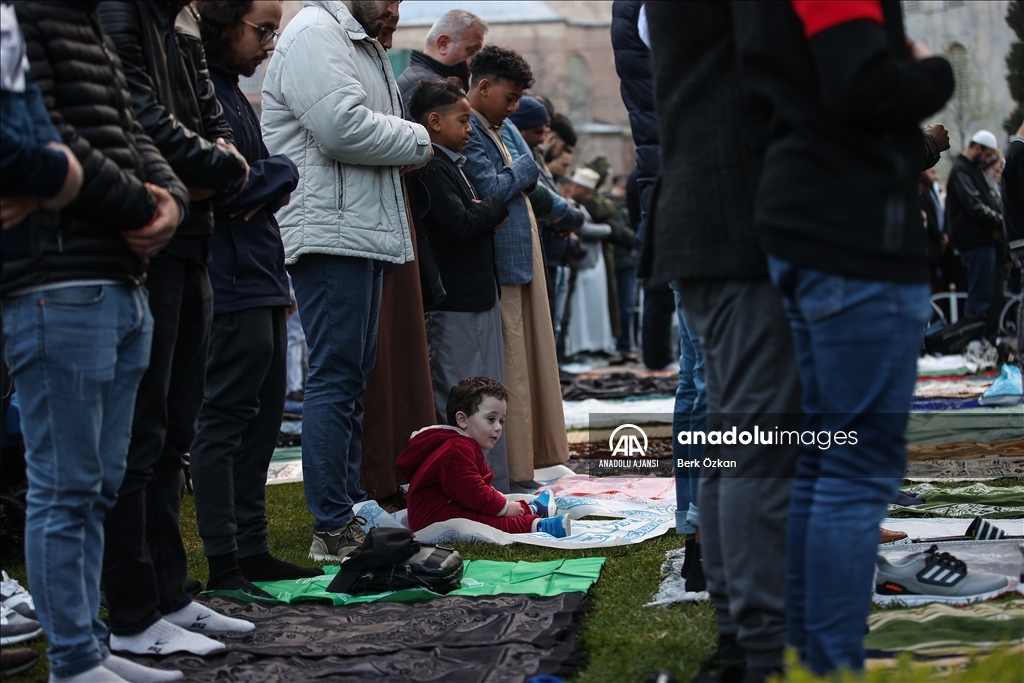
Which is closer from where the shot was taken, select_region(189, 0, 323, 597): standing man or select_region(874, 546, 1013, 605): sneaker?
select_region(874, 546, 1013, 605): sneaker

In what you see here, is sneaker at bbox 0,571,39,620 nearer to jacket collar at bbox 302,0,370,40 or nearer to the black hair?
the black hair

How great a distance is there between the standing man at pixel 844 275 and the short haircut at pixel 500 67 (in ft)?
12.6

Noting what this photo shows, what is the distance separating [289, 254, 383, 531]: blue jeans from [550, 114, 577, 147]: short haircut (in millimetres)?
6243

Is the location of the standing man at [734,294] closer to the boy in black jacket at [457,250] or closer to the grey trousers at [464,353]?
the boy in black jacket at [457,250]

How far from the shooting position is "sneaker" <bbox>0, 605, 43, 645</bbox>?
3.61 m

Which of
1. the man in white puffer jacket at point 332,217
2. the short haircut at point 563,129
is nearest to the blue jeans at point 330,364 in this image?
the man in white puffer jacket at point 332,217

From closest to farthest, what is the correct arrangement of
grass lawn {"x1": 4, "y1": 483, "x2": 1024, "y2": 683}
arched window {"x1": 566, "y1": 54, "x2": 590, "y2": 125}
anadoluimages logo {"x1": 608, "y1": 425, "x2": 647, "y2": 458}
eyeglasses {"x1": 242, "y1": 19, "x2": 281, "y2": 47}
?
grass lawn {"x1": 4, "y1": 483, "x2": 1024, "y2": 683} < eyeglasses {"x1": 242, "y1": 19, "x2": 281, "y2": 47} < anadoluimages logo {"x1": 608, "y1": 425, "x2": 647, "y2": 458} < arched window {"x1": 566, "y1": 54, "x2": 590, "y2": 125}

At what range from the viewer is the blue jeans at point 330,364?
4.82m

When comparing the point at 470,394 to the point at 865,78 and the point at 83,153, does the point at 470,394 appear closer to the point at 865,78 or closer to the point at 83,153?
the point at 83,153

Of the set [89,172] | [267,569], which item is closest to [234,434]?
[267,569]

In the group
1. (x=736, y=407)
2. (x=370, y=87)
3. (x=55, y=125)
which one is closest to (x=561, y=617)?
(x=736, y=407)

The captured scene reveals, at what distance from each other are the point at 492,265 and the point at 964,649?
3.50m

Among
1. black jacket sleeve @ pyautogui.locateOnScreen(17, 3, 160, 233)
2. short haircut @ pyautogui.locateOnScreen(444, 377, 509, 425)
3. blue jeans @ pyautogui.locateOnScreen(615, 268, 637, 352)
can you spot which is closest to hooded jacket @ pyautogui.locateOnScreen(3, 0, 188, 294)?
black jacket sleeve @ pyautogui.locateOnScreen(17, 3, 160, 233)

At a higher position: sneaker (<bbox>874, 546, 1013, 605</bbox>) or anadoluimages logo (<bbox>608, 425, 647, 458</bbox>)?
sneaker (<bbox>874, 546, 1013, 605</bbox>)
